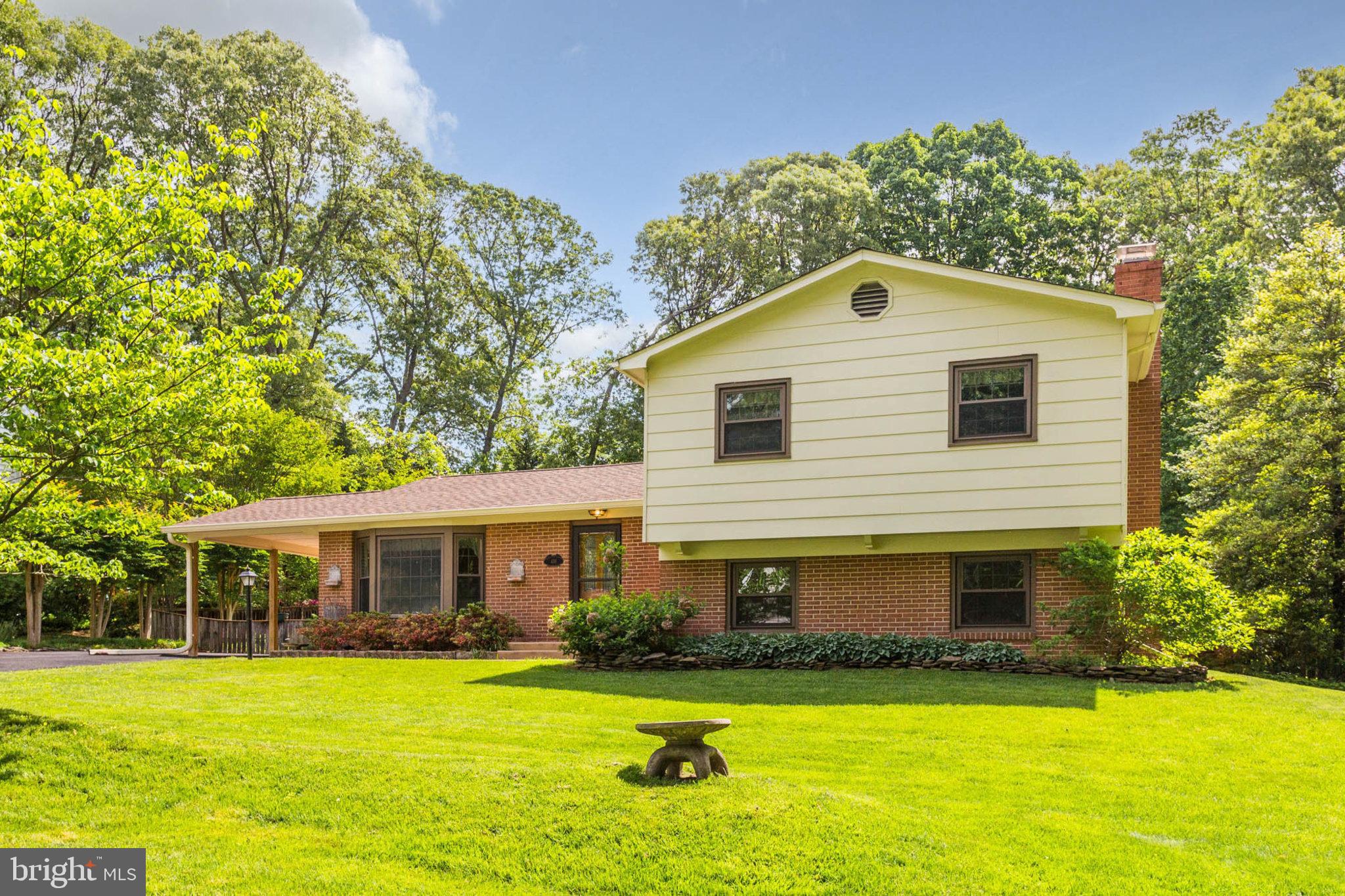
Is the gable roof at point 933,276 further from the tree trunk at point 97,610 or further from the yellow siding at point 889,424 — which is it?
the tree trunk at point 97,610

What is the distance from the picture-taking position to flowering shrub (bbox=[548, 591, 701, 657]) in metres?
15.8

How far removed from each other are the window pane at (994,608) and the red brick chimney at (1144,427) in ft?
6.37

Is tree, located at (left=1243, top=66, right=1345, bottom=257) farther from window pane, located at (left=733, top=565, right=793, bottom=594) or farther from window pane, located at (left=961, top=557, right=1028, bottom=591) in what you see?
window pane, located at (left=733, top=565, right=793, bottom=594)

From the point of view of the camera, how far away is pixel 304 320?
126ft

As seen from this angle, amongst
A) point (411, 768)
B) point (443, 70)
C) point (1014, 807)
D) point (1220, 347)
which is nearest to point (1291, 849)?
point (1014, 807)

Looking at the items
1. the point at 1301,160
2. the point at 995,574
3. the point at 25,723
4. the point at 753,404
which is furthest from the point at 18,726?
the point at 1301,160

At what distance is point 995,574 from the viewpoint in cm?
1584

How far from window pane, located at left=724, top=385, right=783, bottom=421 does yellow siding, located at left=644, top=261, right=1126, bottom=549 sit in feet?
0.74

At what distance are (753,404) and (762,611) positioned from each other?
3.30 m

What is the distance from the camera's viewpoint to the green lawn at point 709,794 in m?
6.15

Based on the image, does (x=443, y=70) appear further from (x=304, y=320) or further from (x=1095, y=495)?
(x=1095, y=495)

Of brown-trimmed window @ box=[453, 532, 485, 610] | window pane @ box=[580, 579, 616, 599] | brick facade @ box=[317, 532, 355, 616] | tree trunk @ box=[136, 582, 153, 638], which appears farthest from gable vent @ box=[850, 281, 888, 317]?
tree trunk @ box=[136, 582, 153, 638]

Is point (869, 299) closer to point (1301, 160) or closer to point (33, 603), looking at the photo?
point (1301, 160)

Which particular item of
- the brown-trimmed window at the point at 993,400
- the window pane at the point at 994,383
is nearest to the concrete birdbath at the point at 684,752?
the brown-trimmed window at the point at 993,400
